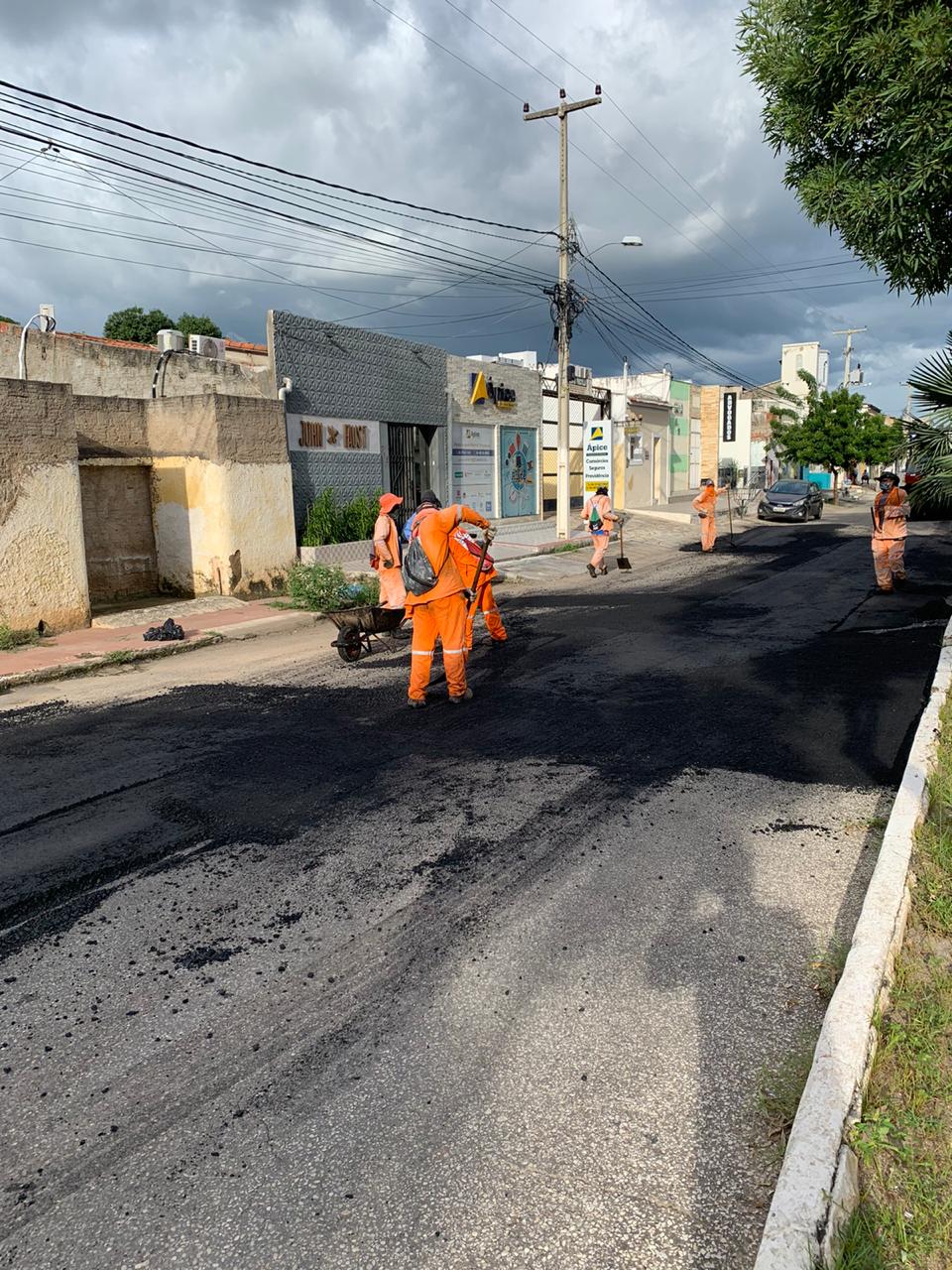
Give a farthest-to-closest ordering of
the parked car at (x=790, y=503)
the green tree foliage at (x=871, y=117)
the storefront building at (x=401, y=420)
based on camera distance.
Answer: the parked car at (x=790, y=503)
the storefront building at (x=401, y=420)
the green tree foliage at (x=871, y=117)

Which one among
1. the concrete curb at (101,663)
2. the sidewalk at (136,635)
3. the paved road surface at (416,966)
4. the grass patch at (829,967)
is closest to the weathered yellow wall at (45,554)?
the sidewalk at (136,635)

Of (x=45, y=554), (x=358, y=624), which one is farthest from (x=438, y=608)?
(x=45, y=554)

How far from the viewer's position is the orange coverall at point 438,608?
7.47 meters

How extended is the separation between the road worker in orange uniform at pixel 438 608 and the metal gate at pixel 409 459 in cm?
1384

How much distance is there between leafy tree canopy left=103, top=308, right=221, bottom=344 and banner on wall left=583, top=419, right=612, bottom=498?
93.8 ft

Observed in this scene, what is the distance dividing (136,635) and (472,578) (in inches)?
187

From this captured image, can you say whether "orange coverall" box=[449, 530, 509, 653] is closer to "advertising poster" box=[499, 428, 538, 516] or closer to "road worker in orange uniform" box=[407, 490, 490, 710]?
Answer: "road worker in orange uniform" box=[407, 490, 490, 710]

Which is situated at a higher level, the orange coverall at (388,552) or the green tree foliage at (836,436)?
the green tree foliage at (836,436)

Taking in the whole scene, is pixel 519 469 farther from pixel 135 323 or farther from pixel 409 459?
pixel 135 323

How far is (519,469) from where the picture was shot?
26.6 m

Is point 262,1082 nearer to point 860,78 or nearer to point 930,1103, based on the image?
point 930,1103

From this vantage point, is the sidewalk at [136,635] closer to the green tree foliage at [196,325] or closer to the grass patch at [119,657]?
the grass patch at [119,657]

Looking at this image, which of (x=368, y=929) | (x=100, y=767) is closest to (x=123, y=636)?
(x=100, y=767)

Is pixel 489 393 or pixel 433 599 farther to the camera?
pixel 489 393
